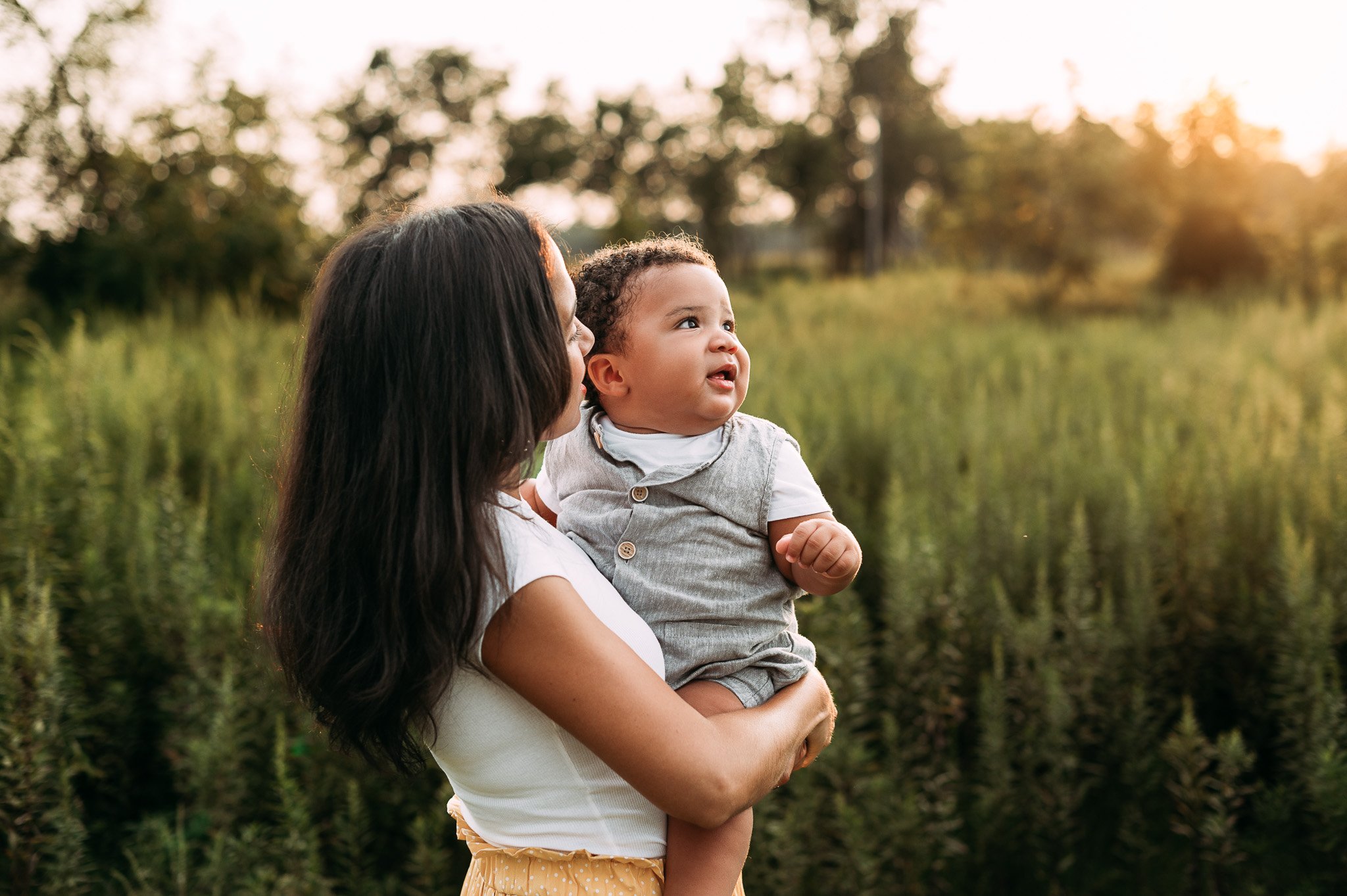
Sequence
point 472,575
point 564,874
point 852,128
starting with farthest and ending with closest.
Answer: point 852,128 → point 564,874 → point 472,575

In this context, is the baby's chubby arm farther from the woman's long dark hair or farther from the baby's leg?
the woman's long dark hair

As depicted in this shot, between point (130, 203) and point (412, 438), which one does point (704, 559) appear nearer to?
point (412, 438)

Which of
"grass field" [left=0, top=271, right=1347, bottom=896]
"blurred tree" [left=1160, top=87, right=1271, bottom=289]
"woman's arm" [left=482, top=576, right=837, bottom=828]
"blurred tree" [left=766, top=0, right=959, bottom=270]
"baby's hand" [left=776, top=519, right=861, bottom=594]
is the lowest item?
"grass field" [left=0, top=271, right=1347, bottom=896]

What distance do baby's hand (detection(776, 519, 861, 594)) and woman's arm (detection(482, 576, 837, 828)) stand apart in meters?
0.30

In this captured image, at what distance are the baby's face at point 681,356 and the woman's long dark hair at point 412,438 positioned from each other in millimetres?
345

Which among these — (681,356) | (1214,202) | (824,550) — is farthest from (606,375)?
(1214,202)

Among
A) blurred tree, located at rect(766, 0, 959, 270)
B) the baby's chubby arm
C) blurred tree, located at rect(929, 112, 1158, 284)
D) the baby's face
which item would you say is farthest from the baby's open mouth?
blurred tree, located at rect(766, 0, 959, 270)

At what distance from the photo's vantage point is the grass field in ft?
8.39

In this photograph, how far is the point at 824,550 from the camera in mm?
1348

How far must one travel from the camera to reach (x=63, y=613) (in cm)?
333

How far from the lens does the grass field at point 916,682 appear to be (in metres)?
2.56

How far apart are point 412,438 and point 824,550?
0.57 metres

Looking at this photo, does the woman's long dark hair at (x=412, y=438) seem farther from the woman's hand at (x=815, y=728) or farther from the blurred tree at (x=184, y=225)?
the blurred tree at (x=184, y=225)

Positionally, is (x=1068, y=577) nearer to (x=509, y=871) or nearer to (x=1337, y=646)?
(x=1337, y=646)
